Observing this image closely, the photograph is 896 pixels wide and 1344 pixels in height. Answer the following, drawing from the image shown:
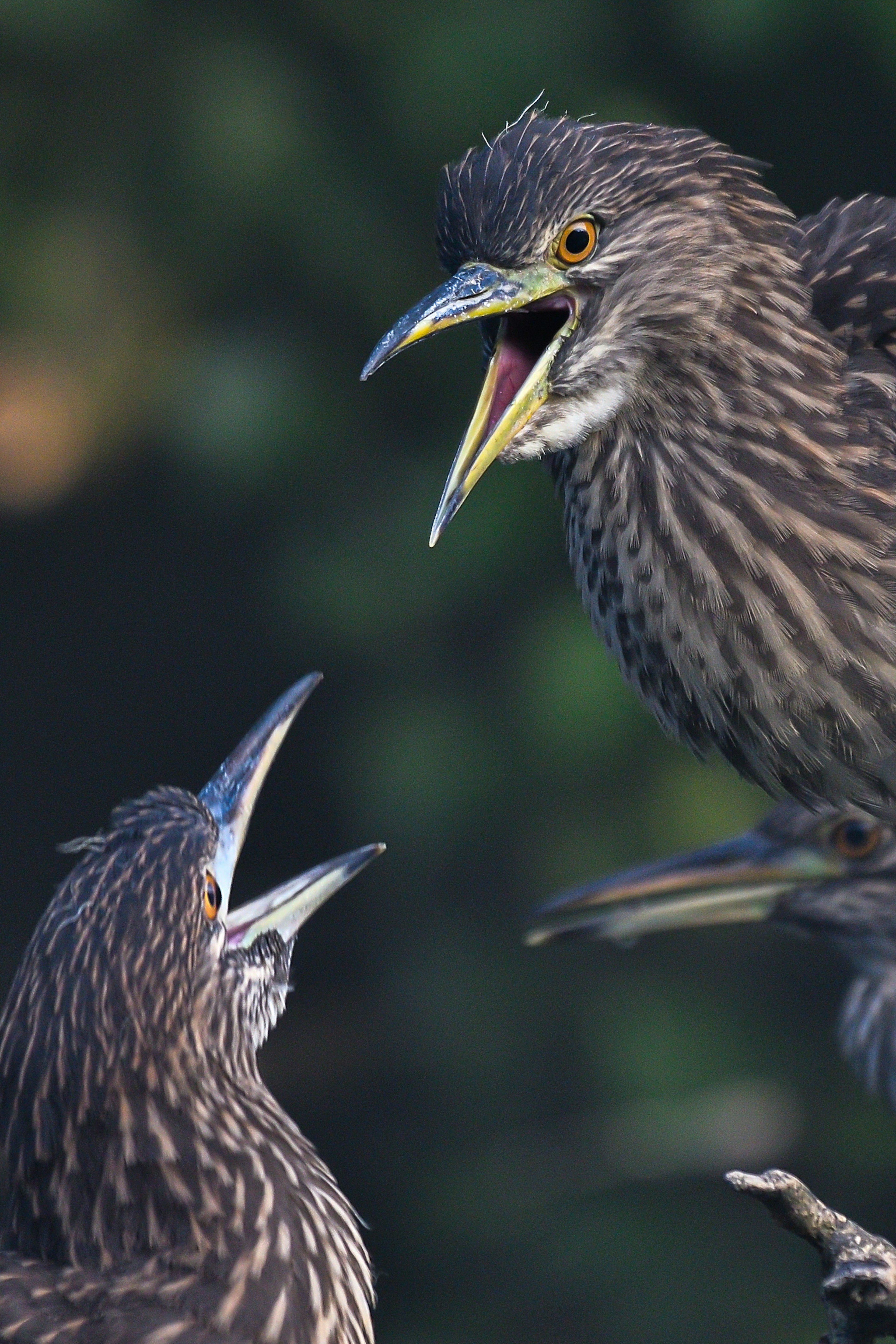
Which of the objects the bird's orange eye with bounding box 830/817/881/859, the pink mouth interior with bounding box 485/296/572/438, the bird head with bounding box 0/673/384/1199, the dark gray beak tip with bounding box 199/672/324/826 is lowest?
the bird's orange eye with bounding box 830/817/881/859

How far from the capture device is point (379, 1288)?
5.01 m

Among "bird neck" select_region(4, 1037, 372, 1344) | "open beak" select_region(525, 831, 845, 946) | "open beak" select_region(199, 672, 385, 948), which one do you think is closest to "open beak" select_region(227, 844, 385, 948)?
"open beak" select_region(199, 672, 385, 948)

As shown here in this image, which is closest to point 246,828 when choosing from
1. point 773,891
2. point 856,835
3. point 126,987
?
point 126,987

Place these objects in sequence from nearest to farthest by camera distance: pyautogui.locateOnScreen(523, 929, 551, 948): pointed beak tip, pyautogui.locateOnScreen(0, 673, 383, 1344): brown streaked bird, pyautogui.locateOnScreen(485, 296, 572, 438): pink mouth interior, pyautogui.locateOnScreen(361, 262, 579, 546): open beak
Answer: pyautogui.locateOnScreen(361, 262, 579, 546): open beak, pyautogui.locateOnScreen(485, 296, 572, 438): pink mouth interior, pyautogui.locateOnScreen(0, 673, 383, 1344): brown streaked bird, pyautogui.locateOnScreen(523, 929, 551, 948): pointed beak tip

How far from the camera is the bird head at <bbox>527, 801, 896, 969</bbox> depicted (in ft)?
12.5

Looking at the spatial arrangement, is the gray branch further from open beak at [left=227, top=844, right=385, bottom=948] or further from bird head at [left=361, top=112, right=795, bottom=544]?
open beak at [left=227, top=844, right=385, bottom=948]

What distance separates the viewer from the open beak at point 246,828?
2.70 meters

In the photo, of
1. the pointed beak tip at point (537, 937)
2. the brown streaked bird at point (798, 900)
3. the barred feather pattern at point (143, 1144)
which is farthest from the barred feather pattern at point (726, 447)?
the brown streaked bird at point (798, 900)

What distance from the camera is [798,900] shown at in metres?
4.05

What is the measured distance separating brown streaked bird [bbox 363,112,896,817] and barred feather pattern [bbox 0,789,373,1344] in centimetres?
68

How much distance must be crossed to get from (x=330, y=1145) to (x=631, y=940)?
1594 mm

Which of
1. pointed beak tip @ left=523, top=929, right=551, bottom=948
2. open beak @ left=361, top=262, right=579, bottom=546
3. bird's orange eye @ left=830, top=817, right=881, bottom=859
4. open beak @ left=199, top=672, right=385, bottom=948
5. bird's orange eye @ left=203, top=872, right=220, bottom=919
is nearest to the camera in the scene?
open beak @ left=361, top=262, right=579, bottom=546

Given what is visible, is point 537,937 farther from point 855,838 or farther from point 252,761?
point 252,761

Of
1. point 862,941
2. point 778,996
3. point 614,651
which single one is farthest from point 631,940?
point 614,651
